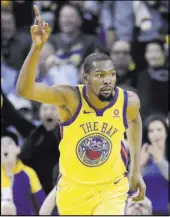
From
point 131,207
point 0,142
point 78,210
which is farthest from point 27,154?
point 78,210

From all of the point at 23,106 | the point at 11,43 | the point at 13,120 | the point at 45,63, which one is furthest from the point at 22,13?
the point at 13,120

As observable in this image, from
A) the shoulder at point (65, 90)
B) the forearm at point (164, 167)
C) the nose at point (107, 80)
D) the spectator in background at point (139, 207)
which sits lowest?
the spectator in background at point (139, 207)

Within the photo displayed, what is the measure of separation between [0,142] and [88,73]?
2.87 metres

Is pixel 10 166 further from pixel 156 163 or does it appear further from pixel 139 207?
pixel 156 163

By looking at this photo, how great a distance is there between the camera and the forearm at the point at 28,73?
5.05m

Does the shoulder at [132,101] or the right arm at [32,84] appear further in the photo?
the shoulder at [132,101]

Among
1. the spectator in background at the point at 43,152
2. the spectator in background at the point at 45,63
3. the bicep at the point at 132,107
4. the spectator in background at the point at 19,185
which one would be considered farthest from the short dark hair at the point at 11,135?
the bicep at the point at 132,107

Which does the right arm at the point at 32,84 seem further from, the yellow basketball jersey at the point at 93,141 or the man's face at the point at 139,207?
the man's face at the point at 139,207

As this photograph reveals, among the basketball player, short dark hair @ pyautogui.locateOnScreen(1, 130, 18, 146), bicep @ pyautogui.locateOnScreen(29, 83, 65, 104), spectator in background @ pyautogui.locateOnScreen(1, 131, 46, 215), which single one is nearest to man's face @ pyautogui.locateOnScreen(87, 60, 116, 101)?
the basketball player

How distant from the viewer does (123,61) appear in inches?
387

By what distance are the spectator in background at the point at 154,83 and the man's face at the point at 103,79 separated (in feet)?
12.1

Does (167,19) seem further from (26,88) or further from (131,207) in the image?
(26,88)

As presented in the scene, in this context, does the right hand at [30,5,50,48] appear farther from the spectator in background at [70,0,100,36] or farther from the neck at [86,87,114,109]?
the spectator in background at [70,0,100,36]

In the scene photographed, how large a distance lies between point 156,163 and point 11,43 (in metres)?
2.99
